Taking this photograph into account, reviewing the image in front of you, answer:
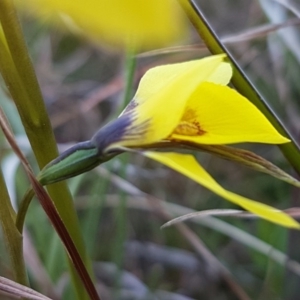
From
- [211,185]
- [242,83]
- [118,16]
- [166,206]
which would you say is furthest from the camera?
[166,206]

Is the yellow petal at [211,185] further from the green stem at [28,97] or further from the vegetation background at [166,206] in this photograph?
the vegetation background at [166,206]

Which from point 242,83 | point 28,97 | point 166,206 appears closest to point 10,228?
point 28,97

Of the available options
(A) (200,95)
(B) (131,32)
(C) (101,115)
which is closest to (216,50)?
(A) (200,95)

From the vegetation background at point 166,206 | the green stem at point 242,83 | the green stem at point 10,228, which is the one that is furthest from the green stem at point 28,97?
the vegetation background at point 166,206

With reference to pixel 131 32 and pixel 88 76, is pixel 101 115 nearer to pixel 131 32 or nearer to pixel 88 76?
pixel 88 76

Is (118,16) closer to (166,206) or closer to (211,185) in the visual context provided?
(211,185)

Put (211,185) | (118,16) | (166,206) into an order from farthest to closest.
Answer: (166,206) < (211,185) < (118,16)
